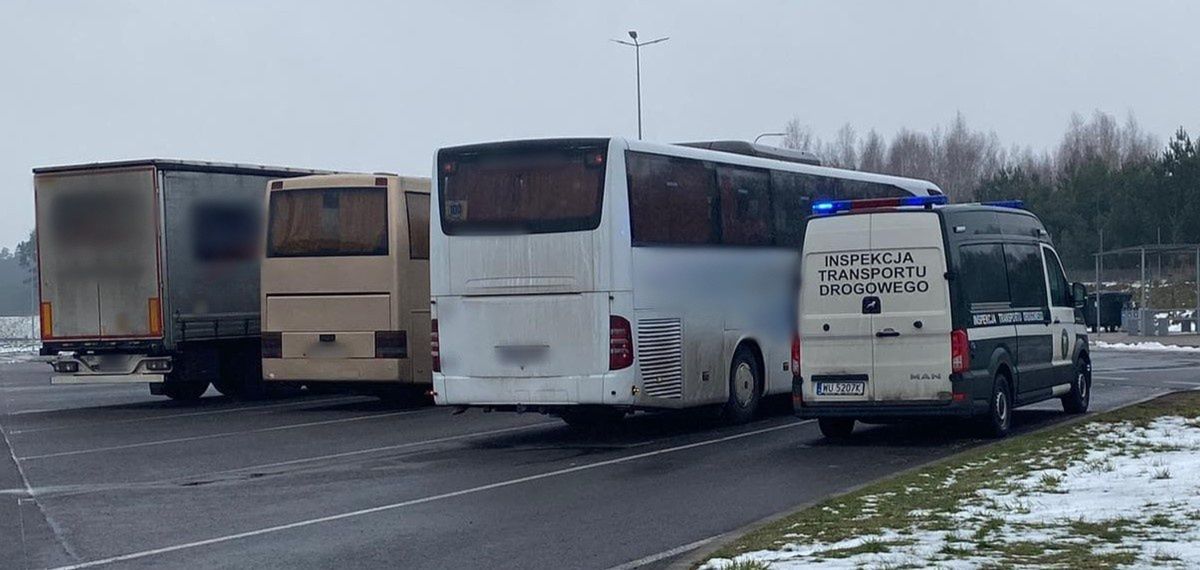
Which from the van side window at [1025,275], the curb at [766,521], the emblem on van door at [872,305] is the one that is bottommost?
the curb at [766,521]

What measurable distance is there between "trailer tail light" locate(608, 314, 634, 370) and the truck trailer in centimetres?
907

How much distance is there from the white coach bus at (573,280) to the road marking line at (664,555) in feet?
21.1

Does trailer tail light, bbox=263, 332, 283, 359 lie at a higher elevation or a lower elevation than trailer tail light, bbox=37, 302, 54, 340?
lower

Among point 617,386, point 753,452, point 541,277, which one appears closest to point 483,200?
point 541,277

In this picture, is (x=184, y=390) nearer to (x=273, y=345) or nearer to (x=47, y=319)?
(x=47, y=319)

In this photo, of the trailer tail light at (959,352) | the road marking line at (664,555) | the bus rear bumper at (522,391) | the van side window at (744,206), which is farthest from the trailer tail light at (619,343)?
the road marking line at (664,555)

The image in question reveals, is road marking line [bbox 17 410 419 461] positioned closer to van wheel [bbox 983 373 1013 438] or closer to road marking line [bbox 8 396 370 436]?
road marking line [bbox 8 396 370 436]

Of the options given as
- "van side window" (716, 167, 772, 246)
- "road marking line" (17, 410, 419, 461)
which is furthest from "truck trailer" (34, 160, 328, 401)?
"van side window" (716, 167, 772, 246)

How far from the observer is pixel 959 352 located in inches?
621

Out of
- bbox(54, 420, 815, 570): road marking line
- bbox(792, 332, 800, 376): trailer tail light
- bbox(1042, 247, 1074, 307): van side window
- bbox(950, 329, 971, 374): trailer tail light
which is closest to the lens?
bbox(54, 420, 815, 570): road marking line

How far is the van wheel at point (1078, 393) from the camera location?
19031 millimetres

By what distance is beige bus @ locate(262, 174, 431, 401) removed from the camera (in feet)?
74.3

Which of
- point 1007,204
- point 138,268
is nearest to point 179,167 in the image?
point 138,268

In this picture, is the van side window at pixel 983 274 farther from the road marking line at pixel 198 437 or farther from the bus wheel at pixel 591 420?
the road marking line at pixel 198 437
